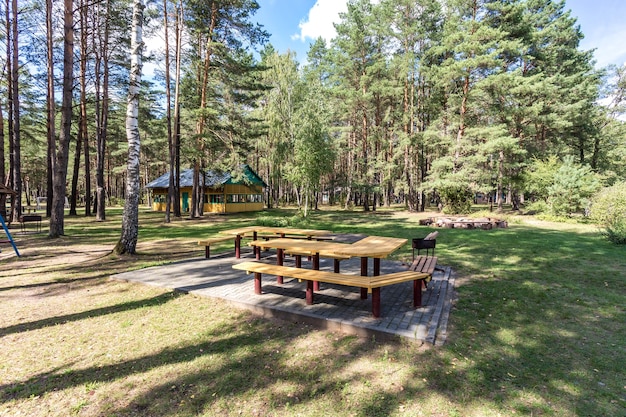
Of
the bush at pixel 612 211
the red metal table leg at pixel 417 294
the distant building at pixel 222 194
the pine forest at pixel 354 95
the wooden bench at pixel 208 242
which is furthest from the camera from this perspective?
the distant building at pixel 222 194

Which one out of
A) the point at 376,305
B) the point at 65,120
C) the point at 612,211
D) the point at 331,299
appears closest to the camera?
the point at 376,305

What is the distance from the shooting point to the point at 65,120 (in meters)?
11.3

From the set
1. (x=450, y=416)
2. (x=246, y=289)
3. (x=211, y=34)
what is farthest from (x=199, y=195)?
(x=450, y=416)

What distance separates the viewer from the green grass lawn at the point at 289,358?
2.73m

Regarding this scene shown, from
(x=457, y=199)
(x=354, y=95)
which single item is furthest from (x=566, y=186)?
(x=354, y=95)

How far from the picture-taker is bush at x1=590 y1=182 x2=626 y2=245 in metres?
10.7

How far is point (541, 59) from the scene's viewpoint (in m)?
24.8

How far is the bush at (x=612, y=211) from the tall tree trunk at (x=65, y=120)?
20.9 m

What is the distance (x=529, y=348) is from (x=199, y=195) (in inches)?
1030

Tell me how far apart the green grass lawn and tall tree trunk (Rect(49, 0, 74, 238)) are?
22.9 feet

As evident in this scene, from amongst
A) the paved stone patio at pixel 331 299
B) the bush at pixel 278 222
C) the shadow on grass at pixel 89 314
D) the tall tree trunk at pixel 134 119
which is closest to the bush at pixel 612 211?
the paved stone patio at pixel 331 299

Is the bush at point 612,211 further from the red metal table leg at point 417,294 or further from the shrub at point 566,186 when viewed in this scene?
the red metal table leg at point 417,294

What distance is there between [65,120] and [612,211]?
23817mm

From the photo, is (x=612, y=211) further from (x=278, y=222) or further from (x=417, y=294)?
(x=278, y=222)
